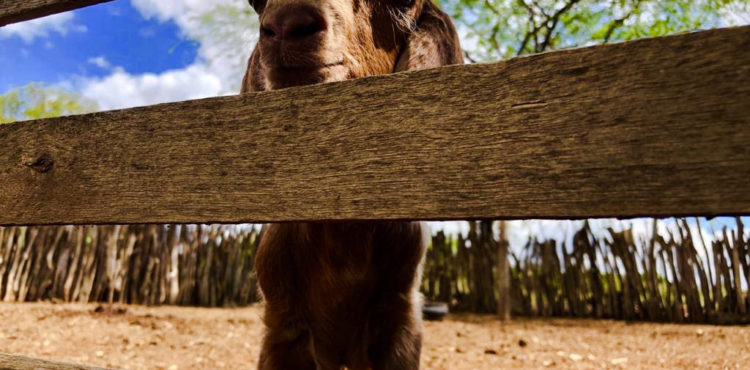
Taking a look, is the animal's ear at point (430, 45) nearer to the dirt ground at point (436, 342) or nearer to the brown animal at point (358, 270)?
the brown animal at point (358, 270)

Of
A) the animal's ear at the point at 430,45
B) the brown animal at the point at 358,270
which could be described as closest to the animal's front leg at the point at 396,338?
the brown animal at the point at 358,270

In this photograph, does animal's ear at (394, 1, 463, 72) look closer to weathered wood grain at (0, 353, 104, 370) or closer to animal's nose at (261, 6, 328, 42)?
animal's nose at (261, 6, 328, 42)

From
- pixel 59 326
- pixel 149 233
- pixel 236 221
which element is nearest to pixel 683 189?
pixel 236 221

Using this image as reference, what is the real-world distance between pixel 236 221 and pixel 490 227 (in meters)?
8.74

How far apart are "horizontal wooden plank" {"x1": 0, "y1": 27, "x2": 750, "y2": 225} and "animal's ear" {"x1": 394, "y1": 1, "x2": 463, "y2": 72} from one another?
892 mm

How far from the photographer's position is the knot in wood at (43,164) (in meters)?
1.21

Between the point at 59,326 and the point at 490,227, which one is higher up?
the point at 490,227

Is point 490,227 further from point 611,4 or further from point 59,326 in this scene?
point 59,326

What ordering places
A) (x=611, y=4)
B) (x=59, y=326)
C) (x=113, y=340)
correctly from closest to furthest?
(x=113, y=340) → (x=59, y=326) → (x=611, y=4)

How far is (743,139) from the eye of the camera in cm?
69

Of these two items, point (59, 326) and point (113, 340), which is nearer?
point (113, 340)

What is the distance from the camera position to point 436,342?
19.5ft

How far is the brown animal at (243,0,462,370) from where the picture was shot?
6.17 ft

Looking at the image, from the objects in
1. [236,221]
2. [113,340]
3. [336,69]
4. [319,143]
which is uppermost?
[336,69]
